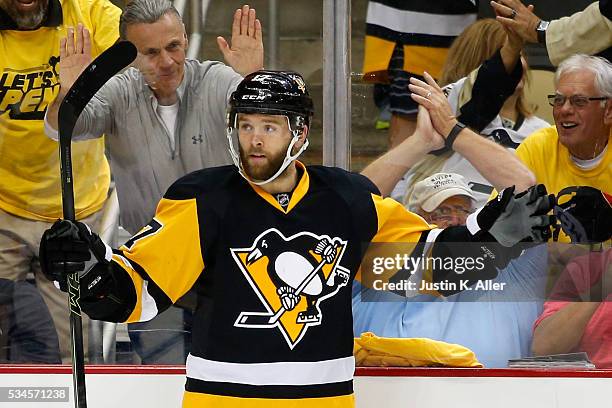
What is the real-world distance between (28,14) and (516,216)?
4.60ft

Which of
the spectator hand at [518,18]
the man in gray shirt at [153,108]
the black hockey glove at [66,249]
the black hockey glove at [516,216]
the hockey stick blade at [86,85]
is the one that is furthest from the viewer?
the man in gray shirt at [153,108]

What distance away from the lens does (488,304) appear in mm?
3371

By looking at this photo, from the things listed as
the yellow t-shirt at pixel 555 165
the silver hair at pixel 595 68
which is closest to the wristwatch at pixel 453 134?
the yellow t-shirt at pixel 555 165

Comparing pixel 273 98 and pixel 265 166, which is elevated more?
pixel 273 98

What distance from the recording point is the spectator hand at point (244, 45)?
3.32 meters

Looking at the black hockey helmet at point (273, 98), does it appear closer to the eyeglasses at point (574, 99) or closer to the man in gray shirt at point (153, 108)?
the man in gray shirt at point (153, 108)

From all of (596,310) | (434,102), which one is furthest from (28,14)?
(596,310)

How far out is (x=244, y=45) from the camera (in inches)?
131

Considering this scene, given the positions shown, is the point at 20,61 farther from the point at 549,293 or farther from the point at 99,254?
the point at 549,293

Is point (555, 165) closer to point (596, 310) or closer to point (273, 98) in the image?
point (596, 310)

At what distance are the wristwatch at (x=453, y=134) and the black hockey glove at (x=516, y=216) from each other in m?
0.24

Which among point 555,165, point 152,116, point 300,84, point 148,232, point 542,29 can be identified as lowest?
point 148,232

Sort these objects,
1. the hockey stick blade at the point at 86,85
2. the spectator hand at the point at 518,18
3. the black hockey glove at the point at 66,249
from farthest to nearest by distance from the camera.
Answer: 1. the spectator hand at the point at 518,18
2. the hockey stick blade at the point at 86,85
3. the black hockey glove at the point at 66,249

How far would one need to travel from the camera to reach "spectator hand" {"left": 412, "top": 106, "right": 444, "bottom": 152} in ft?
10.9
